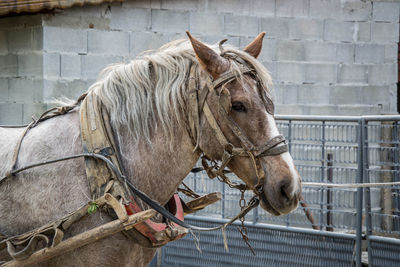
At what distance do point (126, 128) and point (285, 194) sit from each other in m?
0.83

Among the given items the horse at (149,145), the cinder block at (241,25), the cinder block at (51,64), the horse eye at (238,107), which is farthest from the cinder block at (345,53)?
the horse eye at (238,107)

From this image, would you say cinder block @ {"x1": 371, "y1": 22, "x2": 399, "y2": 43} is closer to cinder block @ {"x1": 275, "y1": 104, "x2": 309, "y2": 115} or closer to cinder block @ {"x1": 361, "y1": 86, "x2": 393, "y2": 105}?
cinder block @ {"x1": 361, "y1": 86, "x2": 393, "y2": 105}

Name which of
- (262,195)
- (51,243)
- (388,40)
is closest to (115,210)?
(51,243)

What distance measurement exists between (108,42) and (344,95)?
3.26 meters

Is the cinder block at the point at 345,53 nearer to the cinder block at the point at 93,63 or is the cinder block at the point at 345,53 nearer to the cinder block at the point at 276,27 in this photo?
the cinder block at the point at 276,27

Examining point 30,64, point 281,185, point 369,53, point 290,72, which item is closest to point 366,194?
point 281,185

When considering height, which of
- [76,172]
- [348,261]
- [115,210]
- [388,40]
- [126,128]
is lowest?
[348,261]

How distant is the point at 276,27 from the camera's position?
22.6 feet

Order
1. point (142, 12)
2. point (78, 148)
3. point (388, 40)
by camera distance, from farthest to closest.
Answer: point (388, 40)
point (142, 12)
point (78, 148)

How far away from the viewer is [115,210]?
2.34 metres

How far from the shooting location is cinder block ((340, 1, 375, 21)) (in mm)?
7148

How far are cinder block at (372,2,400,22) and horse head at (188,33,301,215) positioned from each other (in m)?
5.35

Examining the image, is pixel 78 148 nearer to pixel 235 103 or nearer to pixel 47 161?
pixel 47 161

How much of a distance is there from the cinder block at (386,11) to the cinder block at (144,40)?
302 cm
